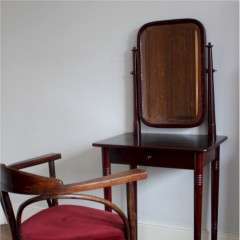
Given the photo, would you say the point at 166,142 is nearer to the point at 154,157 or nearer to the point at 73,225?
the point at 154,157

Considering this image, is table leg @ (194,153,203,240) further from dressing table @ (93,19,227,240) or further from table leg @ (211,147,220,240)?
table leg @ (211,147,220,240)

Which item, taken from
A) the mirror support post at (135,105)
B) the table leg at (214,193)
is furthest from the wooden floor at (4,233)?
the table leg at (214,193)

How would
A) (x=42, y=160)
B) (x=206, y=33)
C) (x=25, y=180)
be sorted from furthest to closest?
(x=206, y=33) < (x=42, y=160) < (x=25, y=180)

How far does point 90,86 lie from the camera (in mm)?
2682

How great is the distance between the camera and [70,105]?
109 inches

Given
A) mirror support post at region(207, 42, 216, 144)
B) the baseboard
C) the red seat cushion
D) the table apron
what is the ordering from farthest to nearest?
1. the baseboard
2. mirror support post at region(207, 42, 216, 144)
3. the table apron
4. the red seat cushion

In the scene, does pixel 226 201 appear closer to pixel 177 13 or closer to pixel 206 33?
pixel 206 33

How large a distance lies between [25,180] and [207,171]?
4.16 ft

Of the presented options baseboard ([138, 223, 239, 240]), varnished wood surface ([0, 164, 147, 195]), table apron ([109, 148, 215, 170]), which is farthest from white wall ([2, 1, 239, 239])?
varnished wood surface ([0, 164, 147, 195])

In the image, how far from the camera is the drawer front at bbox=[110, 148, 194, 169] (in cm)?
195

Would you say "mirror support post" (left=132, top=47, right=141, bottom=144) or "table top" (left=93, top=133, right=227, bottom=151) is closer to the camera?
"table top" (left=93, top=133, right=227, bottom=151)

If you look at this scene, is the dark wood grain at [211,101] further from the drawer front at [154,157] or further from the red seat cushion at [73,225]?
the red seat cushion at [73,225]

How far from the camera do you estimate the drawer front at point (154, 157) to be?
6.38ft

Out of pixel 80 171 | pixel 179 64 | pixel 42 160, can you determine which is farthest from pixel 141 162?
pixel 80 171
